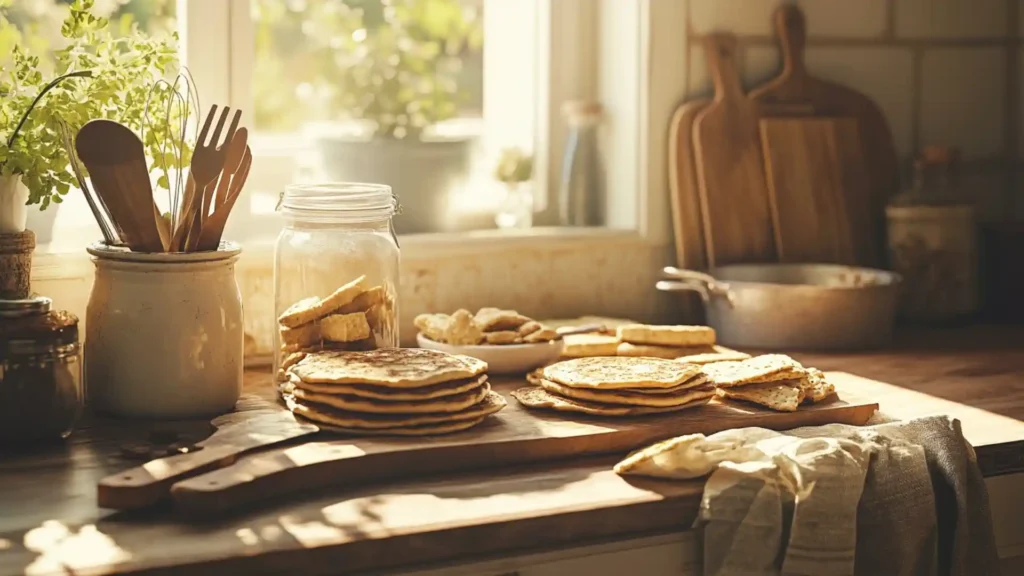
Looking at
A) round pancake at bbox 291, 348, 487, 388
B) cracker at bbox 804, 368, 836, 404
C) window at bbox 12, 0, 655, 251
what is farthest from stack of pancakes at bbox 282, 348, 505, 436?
window at bbox 12, 0, 655, 251

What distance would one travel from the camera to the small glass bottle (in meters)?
2.36

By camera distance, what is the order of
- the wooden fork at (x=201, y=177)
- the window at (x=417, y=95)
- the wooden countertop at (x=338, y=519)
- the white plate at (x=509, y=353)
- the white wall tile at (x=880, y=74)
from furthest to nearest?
the white wall tile at (x=880, y=74) → the window at (x=417, y=95) → the white plate at (x=509, y=353) → the wooden fork at (x=201, y=177) → the wooden countertop at (x=338, y=519)

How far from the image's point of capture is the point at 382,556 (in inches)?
48.3

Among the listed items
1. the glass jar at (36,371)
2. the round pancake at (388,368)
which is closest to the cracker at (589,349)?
the round pancake at (388,368)

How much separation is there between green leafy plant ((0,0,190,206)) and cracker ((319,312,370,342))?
267mm

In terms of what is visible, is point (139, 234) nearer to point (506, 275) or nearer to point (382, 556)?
point (382, 556)

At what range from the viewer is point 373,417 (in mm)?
1498

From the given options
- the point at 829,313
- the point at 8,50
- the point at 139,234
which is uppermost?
the point at 8,50

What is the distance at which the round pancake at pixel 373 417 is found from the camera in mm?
1475

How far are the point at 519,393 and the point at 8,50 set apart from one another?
82cm

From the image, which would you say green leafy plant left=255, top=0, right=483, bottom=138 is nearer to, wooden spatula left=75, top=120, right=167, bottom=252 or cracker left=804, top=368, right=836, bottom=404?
wooden spatula left=75, top=120, right=167, bottom=252

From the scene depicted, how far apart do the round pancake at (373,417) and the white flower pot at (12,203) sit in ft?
1.36

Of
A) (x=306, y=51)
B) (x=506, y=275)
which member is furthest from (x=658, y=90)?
(x=306, y=51)

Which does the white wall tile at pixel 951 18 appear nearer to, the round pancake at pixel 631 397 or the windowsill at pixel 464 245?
the windowsill at pixel 464 245
